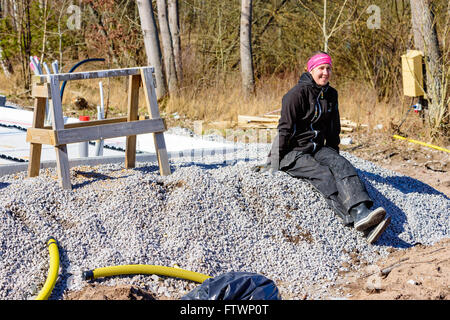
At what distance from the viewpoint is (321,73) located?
18.0 ft

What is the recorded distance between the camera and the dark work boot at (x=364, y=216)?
4.93 meters

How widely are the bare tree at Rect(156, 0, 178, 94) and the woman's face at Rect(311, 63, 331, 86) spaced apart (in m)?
8.80

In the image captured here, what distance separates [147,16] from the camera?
1359 centimetres

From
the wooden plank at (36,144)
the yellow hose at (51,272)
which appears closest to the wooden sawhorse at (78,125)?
the wooden plank at (36,144)

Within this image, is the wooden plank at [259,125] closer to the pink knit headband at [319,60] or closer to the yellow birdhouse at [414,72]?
the yellow birdhouse at [414,72]

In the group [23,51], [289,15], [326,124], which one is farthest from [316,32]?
[326,124]

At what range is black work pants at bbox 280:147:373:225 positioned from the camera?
520 cm

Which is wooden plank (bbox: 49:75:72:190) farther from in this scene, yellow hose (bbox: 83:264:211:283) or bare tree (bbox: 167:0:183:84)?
bare tree (bbox: 167:0:183:84)

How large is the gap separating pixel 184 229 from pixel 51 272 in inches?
48.9

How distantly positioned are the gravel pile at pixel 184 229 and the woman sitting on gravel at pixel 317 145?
14 centimetres
